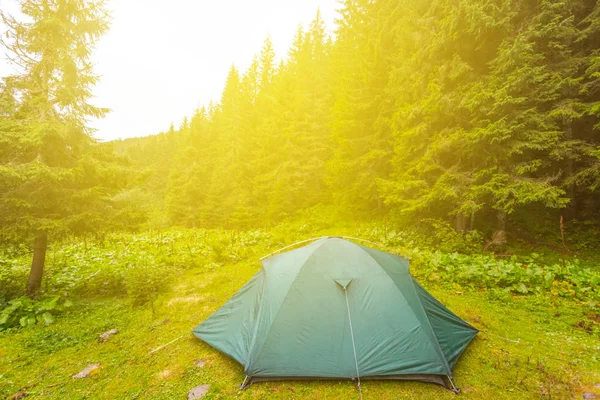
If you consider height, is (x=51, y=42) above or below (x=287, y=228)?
above

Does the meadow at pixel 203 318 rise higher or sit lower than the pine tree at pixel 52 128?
lower

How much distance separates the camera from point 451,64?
10.9m

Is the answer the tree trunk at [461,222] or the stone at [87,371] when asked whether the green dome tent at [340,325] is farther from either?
the tree trunk at [461,222]

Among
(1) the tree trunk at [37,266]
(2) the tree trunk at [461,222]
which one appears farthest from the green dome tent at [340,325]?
(2) the tree trunk at [461,222]

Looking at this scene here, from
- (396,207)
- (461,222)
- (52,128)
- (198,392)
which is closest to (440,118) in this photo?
(461,222)

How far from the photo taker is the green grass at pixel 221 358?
14.9 feet

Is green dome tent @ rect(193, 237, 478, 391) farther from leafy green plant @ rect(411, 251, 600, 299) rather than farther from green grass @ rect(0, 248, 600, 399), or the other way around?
leafy green plant @ rect(411, 251, 600, 299)

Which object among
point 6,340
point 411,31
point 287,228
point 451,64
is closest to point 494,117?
point 451,64

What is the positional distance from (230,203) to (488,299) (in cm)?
2004

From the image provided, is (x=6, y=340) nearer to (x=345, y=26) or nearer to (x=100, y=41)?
(x=100, y=41)

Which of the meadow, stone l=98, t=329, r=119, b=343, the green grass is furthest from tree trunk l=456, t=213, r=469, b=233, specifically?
stone l=98, t=329, r=119, b=343

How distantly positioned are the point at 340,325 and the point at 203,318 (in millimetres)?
4230

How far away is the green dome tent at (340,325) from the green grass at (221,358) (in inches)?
10.0

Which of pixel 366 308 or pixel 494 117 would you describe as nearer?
pixel 366 308
